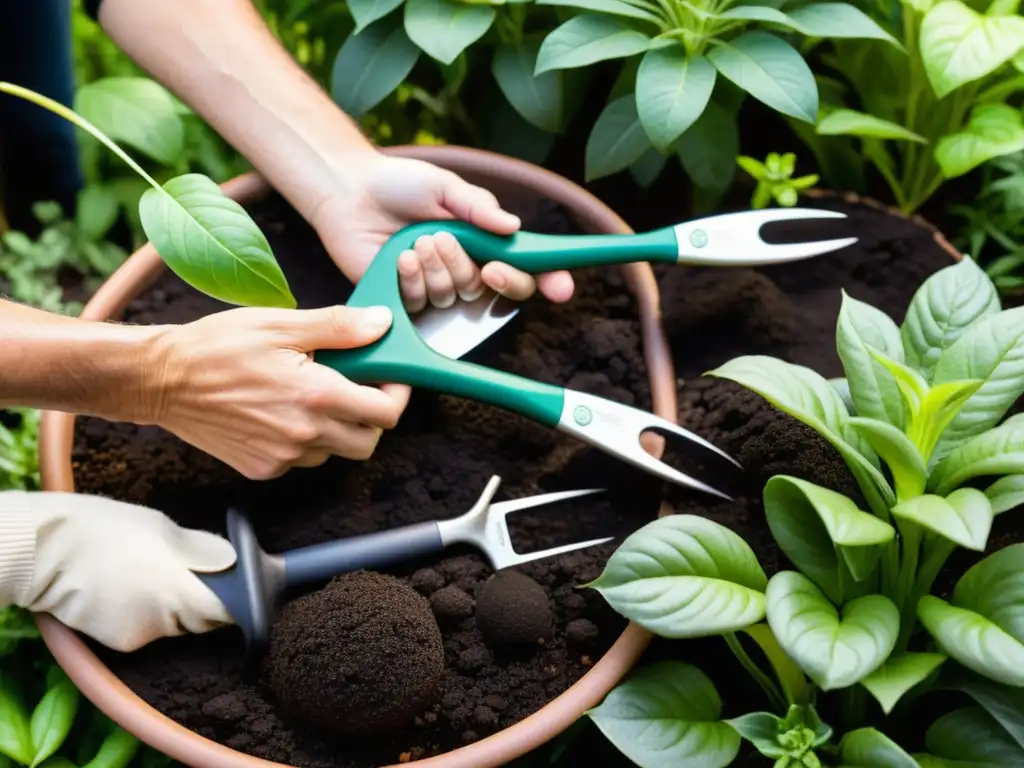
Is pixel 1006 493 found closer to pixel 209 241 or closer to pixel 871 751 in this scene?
pixel 871 751

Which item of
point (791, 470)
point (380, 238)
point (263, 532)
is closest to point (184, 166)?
point (380, 238)

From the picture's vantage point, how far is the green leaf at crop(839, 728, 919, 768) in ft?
2.52

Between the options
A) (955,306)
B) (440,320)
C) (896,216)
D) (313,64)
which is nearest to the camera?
(955,306)

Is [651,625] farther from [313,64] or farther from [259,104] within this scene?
[313,64]

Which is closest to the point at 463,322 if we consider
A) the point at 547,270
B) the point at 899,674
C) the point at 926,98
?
the point at 547,270

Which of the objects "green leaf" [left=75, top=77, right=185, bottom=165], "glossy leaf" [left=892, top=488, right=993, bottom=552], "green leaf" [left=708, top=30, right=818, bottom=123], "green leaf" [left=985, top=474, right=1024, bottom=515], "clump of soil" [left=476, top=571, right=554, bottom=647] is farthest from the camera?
"green leaf" [left=75, top=77, right=185, bottom=165]

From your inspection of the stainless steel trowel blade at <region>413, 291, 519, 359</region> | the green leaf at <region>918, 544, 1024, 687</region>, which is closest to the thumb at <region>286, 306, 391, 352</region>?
the stainless steel trowel blade at <region>413, 291, 519, 359</region>

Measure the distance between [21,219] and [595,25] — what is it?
88 cm

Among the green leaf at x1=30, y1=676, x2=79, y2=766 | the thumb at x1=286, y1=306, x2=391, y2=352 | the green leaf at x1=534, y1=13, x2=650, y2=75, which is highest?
the green leaf at x1=534, y1=13, x2=650, y2=75

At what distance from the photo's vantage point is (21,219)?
4.72 feet

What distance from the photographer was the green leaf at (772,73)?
39.8 inches

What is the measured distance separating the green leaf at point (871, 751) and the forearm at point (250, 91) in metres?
0.72

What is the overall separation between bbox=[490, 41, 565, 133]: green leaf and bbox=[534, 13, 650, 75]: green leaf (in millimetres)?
112

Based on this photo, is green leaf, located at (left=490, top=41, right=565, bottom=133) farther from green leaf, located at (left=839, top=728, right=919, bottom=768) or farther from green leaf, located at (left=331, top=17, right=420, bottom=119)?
green leaf, located at (left=839, top=728, right=919, bottom=768)
